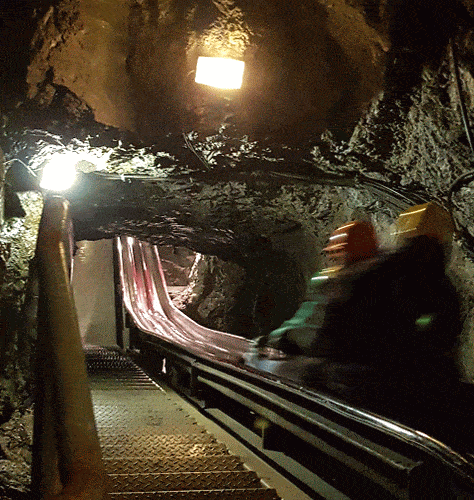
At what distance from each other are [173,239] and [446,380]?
220 inches

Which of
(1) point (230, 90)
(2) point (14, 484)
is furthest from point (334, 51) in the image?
(2) point (14, 484)

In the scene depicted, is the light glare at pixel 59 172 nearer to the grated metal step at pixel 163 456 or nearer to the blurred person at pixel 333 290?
the grated metal step at pixel 163 456

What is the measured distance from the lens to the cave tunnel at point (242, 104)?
9.69 ft

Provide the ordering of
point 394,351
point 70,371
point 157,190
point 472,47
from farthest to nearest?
point 157,190, point 472,47, point 394,351, point 70,371

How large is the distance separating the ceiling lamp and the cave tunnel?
0.25ft

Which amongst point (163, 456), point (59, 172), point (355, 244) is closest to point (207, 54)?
point (355, 244)

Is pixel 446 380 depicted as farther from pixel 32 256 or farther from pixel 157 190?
pixel 157 190

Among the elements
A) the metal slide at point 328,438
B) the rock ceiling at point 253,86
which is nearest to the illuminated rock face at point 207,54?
the rock ceiling at point 253,86

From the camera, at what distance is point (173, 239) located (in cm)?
756

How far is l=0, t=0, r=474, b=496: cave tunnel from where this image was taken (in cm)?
295

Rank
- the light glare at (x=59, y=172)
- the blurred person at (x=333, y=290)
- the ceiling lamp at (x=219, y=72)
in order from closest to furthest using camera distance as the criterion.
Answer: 1. the blurred person at (x=333, y=290)
2. the ceiling lamp at (x=219, y=72)
3. the light glare at (x=59, y=172)

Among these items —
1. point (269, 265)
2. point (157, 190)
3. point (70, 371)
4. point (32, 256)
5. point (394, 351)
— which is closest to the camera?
point (70, 371)

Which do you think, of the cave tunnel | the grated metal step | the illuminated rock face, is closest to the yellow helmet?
the cave tunnel

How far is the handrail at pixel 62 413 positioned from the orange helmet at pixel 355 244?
1.34 meters
